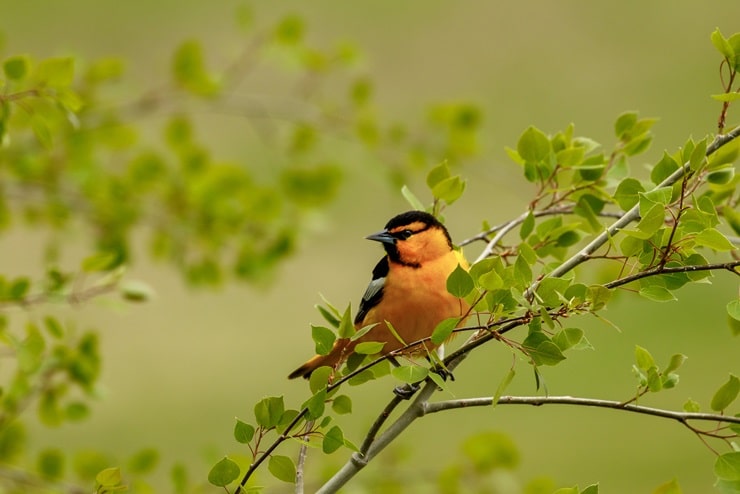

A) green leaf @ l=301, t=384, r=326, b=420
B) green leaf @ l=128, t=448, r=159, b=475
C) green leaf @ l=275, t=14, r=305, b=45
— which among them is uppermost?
green leaf @ l=275, t=14, r=305, b=45

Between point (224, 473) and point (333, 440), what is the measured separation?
17cm

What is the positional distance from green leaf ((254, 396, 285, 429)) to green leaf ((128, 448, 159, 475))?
963 mm

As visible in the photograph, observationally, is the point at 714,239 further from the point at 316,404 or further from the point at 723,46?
the point at 316,404

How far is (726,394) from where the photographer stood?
1516mm

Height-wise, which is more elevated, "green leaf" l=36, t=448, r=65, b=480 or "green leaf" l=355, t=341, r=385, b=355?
"green leaf" l=36, t=448, r=65, b=480

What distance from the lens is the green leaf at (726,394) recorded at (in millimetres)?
1508

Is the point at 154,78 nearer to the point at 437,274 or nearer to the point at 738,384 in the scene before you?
the point at 437,274

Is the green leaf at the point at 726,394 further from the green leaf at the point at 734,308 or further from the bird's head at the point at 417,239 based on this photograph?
the bird's head at the point at 417,239

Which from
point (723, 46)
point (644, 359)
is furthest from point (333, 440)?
point (723, 46)

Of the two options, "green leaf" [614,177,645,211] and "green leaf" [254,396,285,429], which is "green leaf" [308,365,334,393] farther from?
"green leaf" [614,177,645,211]

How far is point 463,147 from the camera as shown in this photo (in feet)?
11.0

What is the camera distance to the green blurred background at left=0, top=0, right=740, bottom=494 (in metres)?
7.49

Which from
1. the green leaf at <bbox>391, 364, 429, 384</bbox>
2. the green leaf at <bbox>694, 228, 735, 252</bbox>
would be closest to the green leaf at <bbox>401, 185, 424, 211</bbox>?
the green leaf at <bbox>391, 364, 429, 384</bbox>

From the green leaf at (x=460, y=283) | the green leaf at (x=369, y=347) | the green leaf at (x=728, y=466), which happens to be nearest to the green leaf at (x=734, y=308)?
the green leaf at (x=728, y=466)
